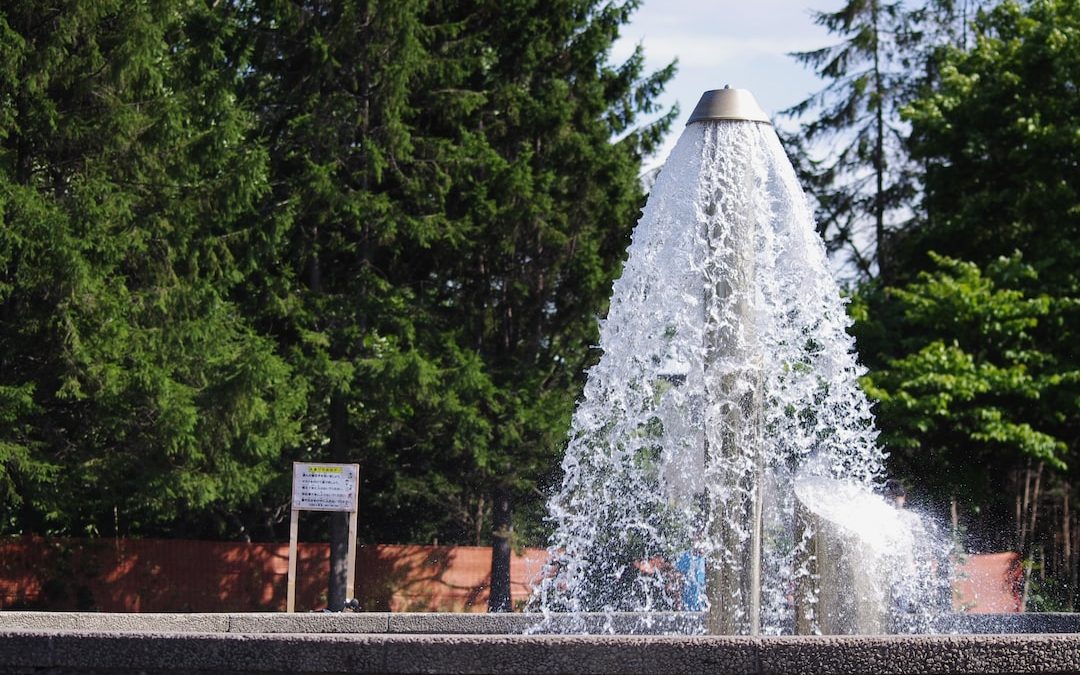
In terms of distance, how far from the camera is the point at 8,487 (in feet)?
57.2

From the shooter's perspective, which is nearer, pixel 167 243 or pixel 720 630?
pixel 720 630

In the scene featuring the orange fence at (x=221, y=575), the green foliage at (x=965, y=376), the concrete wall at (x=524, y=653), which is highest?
the green foliage at (x=965, y=376)

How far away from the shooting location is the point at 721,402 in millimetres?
8523

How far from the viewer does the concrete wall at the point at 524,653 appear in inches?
226

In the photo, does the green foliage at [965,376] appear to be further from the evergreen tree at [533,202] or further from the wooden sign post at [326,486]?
the wooden sign post at [326,486]

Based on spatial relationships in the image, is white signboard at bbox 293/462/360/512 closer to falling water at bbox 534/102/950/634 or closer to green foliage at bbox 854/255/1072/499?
falling water at bbox 534/102/950/634

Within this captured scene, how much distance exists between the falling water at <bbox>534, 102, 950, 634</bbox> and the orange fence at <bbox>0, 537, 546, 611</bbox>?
11035 mm

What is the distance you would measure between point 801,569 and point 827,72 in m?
24.7

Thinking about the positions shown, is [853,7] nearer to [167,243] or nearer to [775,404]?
[167,243]

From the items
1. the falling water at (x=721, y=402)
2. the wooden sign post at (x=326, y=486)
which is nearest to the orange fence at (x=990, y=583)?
the wooden sign post at (x=326, y=486)

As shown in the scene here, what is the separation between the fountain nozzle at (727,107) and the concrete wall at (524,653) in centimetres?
433

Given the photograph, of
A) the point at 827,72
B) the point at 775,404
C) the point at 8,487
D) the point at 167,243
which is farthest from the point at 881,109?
the point at 775,404

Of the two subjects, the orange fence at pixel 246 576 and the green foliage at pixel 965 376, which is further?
the orange fence at pixel 246 576

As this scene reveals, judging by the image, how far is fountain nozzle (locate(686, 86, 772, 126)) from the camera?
9.12 metres
